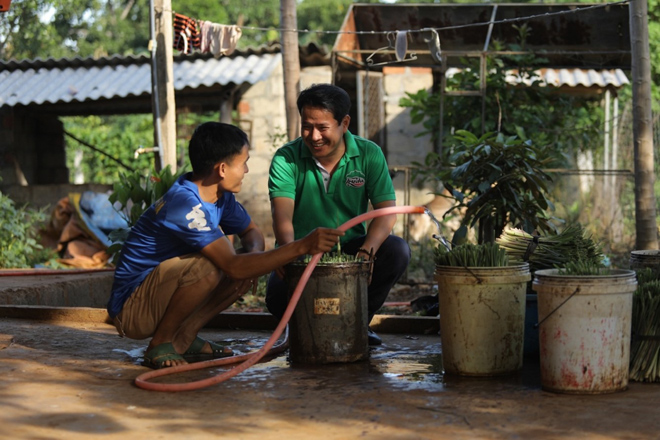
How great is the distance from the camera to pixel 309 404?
338cm

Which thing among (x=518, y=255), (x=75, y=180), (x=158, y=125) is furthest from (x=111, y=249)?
(x=75, y=180)

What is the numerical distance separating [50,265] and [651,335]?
8343 millimetres

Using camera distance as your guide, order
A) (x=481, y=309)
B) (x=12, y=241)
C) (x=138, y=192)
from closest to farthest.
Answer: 1. (x=481, y=309)
2. (x=138, y=192)
3. (x=12, y=241)

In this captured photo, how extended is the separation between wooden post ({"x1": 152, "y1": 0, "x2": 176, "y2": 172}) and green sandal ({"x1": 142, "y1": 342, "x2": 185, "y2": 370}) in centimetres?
568

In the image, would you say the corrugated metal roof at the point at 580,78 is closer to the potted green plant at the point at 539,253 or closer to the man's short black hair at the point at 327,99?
the potted green plant at the point at 539,253

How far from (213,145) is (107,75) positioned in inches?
410

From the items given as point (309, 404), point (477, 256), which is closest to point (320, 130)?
point (477, 256)

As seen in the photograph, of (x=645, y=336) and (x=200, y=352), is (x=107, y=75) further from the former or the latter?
(x=645, y=336)

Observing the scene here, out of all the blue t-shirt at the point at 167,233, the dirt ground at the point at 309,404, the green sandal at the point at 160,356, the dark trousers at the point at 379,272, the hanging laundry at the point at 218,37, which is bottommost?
the dirt ground at the point at 309,404

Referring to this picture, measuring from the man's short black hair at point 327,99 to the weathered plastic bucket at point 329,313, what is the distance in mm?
862

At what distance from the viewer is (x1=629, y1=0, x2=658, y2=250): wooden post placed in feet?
23.5

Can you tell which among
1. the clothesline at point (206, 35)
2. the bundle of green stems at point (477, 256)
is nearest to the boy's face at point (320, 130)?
the bundle of green stems at point (477, 256)

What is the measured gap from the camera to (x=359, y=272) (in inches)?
170

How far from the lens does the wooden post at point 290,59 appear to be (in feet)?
29.9
